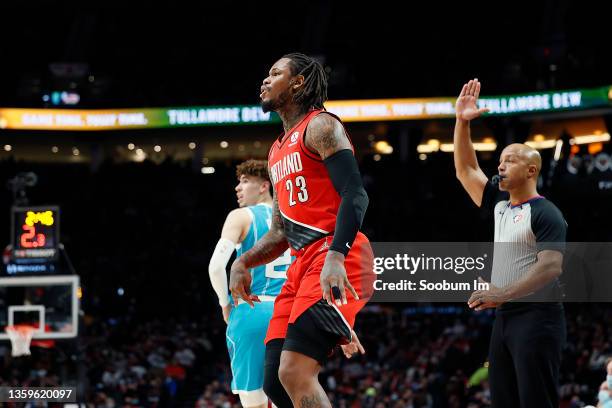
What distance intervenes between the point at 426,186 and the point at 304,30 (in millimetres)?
7721

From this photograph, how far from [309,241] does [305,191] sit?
0.24 metres

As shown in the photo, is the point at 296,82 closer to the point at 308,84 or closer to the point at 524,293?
the point at 308,84

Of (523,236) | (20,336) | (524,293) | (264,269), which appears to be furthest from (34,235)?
→ (524,293)

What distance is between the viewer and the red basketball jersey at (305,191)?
15.4 ft

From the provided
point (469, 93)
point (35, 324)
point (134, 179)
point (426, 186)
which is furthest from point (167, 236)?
point (469, 93)

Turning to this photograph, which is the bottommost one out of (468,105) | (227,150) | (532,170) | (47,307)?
(532,170)

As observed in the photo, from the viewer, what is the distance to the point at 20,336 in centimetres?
1675

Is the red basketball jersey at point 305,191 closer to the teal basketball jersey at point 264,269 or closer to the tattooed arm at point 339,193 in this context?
the tattooed arm at point 339,193

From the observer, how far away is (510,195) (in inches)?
219

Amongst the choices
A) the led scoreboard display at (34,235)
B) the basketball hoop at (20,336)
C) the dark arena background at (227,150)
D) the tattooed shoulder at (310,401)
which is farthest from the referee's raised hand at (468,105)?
the basketball hoop at (20,336)

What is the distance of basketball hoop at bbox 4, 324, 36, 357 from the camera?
16641mm

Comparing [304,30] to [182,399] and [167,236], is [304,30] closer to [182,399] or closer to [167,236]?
[167,236]

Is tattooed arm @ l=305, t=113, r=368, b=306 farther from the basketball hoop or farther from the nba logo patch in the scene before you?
the basketball hoop

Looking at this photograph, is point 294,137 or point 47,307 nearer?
point 294,137
